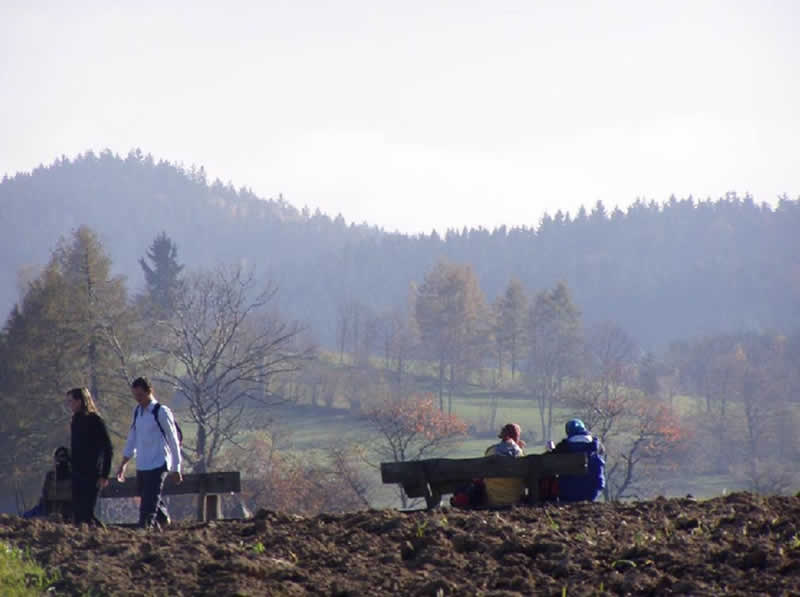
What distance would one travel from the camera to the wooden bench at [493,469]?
11992 mm

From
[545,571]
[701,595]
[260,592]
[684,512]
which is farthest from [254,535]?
[701,595]

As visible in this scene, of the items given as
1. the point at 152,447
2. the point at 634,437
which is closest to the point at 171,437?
the point at 152,447

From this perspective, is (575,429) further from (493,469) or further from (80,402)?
(80,402)

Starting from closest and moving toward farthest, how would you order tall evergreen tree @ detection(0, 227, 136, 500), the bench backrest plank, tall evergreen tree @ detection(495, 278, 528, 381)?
1. the bench backrest plank
2. tall evergreen tree @ detection(0, 227, 136, 500)
3. tall evergreen tree @ detection(495, 278, 528, 381)

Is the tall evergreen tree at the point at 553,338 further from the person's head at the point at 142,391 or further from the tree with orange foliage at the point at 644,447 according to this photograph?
the person's head at the point at 142,391

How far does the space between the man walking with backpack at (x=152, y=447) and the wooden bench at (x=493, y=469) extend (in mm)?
2445

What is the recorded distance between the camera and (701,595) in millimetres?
6887

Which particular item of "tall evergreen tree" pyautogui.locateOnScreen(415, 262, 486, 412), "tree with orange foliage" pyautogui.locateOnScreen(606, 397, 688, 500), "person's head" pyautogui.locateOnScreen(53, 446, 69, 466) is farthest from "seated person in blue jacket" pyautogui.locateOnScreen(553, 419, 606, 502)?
"tall evergreen tree" pyautogui.locateOnScreen(415, 262, 486, 412)

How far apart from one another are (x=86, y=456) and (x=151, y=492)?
0.87 metres

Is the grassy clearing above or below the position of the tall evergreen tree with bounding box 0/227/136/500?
below

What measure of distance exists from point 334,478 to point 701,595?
4581 centimetres

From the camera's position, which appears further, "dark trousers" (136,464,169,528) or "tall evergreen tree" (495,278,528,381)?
"tall evergreen tree" (495,278,528,381)

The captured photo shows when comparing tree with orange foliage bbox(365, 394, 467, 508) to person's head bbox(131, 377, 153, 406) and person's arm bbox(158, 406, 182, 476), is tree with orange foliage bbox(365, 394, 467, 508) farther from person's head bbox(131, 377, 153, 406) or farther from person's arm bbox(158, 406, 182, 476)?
person's head bbox(131, 377, 153, 406)

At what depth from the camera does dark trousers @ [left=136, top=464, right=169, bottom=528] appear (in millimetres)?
12453
